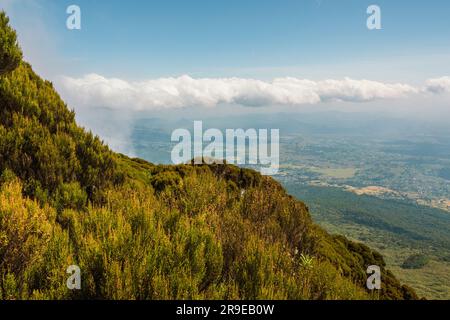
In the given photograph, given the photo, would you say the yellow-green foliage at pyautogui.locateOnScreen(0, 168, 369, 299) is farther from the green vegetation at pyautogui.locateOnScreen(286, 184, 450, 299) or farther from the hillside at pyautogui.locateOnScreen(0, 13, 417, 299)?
the green vegetation at pyautogui.locateOnScreen(286, 184, 450, 299)

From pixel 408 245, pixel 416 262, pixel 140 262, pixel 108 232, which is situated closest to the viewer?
pixel 140 262

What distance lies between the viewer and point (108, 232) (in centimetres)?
615

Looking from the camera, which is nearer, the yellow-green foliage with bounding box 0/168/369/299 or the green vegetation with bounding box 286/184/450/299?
the yellow-green foliage with bounding box 0/168/369/299

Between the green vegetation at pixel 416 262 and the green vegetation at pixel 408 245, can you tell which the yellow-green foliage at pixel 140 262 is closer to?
the green vegetation at pixel 408 245

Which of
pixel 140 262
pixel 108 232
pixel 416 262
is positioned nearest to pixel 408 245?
pixel 416 262

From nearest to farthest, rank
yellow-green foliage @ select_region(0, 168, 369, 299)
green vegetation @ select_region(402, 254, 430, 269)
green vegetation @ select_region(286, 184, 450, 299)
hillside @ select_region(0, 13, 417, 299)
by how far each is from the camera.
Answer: yellow-green foliage @ select_region(0, 168, 369, 299)
hillside @ select_region(0, 13, 417, 299)
green vegetation @ select_region(286, 184, 450, 299)
green vegetation @ select_region(402, 254, 430, 269)

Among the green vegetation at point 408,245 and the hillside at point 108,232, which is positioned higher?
the hillside at point 108,232

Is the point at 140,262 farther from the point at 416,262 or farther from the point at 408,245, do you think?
the point at 408,245

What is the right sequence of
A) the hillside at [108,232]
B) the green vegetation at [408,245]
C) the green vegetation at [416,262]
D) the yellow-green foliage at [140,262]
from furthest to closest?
the green vegetation at [416,262] → the green vegetation at [408,245] → the hillside at [108,232] → the yellow-green foliage at [140,262]

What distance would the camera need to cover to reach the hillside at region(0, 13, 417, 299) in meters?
5.00

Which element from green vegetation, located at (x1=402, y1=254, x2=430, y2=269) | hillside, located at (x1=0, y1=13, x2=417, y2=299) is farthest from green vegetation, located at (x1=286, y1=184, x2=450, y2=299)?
hillside, located at (x1=0, y1=13, x2=417, y2=299)

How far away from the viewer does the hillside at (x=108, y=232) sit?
500cm

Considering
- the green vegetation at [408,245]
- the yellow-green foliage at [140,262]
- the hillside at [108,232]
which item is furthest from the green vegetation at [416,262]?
the yellow-green foliage at [140,262]
